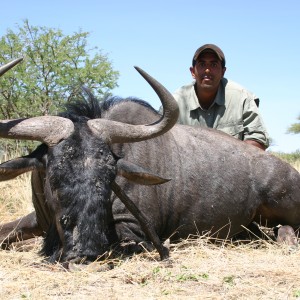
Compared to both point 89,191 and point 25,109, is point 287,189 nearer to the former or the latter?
point 89,191

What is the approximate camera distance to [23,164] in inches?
172

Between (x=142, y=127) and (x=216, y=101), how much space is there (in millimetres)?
3061

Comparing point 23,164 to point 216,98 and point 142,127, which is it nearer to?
point 142,127

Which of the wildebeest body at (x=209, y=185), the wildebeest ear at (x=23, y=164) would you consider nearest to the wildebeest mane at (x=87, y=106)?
the wildebeest body at (x=209, y=185)

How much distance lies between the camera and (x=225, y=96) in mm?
7641

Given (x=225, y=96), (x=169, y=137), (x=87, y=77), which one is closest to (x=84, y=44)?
(x=87, y=77)

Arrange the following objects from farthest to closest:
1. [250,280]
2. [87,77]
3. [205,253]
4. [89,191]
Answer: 1. [87,77]
2. [205,253]
3. [89,191]
4. [250,280]

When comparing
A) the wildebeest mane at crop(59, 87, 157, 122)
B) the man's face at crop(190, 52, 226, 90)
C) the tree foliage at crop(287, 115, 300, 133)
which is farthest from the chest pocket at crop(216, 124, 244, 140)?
the tree foliage at crop(287, 115, 300, 133)

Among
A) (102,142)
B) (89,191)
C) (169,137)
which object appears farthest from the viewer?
(169,137)

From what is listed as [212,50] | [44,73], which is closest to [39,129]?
[212,50]

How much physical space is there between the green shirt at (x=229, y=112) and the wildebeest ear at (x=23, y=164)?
11.3ft

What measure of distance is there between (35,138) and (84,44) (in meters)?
10.9

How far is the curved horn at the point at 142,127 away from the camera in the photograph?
4.41m

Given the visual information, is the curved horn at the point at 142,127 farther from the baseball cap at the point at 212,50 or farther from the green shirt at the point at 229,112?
the baseball cap at the point at 212,50
